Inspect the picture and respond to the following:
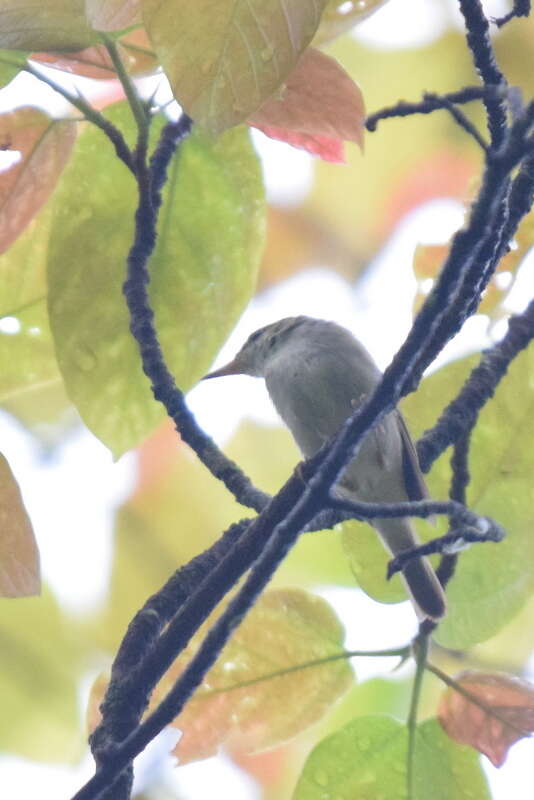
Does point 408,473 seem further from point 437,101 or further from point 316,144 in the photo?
point 437,101

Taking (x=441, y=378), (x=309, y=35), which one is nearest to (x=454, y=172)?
(x=441, y=378)

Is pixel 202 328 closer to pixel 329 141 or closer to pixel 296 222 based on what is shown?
pixel 329 141

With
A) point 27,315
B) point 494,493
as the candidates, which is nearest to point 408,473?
point 494,493

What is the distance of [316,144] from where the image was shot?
1682 mm

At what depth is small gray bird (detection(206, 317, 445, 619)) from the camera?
2471 millimetres

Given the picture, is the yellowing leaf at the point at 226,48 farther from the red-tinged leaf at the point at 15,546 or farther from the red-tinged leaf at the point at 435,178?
the red-tinged leaf at the point at 435,178

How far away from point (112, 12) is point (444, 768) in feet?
3.75

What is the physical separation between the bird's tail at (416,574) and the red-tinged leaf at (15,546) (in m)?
0.49

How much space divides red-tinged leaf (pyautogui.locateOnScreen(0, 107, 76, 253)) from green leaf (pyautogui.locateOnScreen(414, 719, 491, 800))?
973 millimetres

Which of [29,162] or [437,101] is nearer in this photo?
[437,101]

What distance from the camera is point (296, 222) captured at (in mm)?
3496

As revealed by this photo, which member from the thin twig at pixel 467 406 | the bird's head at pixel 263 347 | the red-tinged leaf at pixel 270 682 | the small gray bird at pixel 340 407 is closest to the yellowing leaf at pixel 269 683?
the red-tinged leaf at pixel 270 682

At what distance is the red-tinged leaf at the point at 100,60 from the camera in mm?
1569

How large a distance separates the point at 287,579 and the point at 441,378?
41.4 inches
